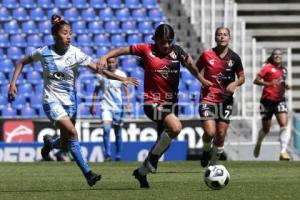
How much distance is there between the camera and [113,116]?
68.9 feet

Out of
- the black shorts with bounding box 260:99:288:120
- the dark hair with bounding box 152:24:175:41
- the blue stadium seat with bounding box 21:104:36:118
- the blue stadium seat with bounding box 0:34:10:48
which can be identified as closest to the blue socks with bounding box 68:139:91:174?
the dark hair with bounding box 152:24:175:41

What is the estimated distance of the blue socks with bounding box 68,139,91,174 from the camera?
11521 mm

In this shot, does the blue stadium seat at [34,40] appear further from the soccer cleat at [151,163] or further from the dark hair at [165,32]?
the soccer cleat at [151,163]

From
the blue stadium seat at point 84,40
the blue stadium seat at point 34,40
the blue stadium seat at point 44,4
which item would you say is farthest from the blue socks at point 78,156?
the blue stadium seat at point 44,4

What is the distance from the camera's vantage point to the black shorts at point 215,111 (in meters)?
15.4

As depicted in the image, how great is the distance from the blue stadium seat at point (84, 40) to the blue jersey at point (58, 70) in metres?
14.3

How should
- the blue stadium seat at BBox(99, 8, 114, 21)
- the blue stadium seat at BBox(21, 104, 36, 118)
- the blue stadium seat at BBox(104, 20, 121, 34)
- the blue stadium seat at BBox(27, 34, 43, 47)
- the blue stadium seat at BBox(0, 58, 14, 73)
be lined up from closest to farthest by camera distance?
the blue stadium seat at BBox(21, 104, 36, 118) < the blue stadium seat at BBox(0, 58, 14, 73) < the blue stadium seat at BBox(27, 34, 43, 47) < the blue stadium seat at BBox(104, 20, 121, 34) < the blue stadium seat at BBox(99, 8, 114, 21)

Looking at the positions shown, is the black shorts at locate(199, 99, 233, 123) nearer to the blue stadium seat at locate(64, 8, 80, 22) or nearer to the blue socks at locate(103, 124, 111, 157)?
the blue socks at locate(103, 124, 111, 157)

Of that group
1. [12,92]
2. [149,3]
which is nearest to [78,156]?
[12,92]

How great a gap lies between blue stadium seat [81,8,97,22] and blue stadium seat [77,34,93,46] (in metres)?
0.62

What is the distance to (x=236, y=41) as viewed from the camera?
27.1 metres

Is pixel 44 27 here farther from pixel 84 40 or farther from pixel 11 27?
pixel 84 40

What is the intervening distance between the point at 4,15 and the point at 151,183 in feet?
48.1

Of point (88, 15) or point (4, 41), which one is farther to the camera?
point (88, 15)
